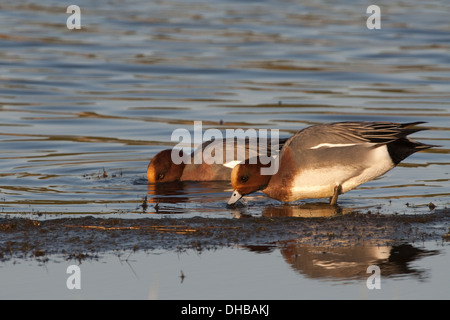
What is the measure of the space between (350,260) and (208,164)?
3.60 metres

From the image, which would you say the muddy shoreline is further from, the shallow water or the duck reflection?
the shallow water

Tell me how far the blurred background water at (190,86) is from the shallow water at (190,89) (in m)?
0.03

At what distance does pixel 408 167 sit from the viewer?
9.42 m

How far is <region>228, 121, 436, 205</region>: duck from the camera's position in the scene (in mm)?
7379

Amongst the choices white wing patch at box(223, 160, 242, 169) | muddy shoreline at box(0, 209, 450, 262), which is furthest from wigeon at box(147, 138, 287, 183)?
muddy shoreline at box(0, 209, 450, 262)

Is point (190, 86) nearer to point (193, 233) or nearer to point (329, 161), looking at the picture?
point (329, 161)

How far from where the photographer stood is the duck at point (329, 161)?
24.2 feet

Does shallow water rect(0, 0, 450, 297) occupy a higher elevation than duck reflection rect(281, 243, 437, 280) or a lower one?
higher

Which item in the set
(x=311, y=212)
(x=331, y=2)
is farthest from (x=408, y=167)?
(x=331, y=2)

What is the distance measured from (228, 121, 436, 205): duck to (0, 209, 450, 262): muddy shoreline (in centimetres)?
58

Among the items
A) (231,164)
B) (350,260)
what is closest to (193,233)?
(350,260)

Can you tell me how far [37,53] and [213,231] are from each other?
1145cm

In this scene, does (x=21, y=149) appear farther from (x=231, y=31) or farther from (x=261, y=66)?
(x=231, y=31)

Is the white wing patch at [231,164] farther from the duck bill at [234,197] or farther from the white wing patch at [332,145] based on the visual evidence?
the white wing patch at [332,145]
